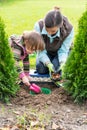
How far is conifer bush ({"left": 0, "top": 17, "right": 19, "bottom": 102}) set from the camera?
4699mm

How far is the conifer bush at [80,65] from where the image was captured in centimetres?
468

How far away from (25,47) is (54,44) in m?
0.94

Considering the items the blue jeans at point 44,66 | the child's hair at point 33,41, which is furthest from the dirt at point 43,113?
the blue jeans at point 44,66

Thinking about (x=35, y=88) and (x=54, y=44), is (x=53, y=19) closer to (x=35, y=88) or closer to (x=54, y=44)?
(x=54, y=44)

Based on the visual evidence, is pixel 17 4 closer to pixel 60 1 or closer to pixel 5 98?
pixel 60 1

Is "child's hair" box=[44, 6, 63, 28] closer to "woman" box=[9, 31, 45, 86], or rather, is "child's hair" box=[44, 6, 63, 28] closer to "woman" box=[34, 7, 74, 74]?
"woman" box=[34, 7, 74, 74]

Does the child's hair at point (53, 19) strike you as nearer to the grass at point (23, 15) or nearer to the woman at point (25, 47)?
the woman at point (25, 47)

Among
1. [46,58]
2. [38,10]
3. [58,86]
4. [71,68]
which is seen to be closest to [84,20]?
[71,68]

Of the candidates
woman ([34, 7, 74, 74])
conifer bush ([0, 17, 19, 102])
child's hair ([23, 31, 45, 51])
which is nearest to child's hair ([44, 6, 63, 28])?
woman ([34, 7, 74, 74])

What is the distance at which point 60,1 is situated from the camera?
72.2ft

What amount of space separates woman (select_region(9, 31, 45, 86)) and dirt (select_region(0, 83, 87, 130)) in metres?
0.48

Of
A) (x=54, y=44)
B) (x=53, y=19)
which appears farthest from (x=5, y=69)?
(x=54, y=44)

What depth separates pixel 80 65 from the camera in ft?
15.5

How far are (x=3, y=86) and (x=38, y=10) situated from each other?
13.2 m
